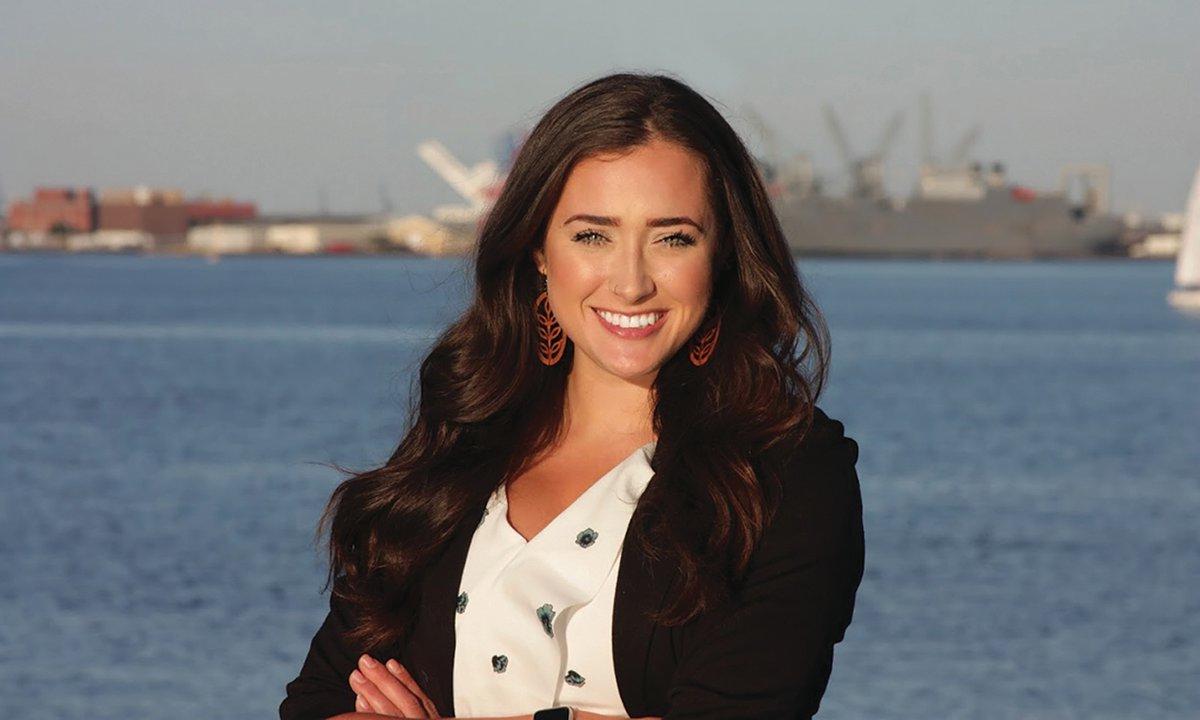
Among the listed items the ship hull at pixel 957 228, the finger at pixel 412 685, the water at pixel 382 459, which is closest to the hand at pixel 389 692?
the finger at pixel 412 685

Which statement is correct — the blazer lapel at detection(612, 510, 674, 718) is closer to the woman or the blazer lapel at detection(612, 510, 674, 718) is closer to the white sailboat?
the woman

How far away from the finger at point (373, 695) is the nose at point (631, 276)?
1.44ft

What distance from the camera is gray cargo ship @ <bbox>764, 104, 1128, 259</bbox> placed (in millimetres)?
90062

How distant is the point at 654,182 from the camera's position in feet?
5.84

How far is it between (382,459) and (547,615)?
944mm

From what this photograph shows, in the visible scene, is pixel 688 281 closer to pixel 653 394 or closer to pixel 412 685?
pixel 653 394

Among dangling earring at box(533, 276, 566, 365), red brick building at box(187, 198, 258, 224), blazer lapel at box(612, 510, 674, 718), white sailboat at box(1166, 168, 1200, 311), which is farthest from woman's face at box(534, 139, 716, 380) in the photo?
red brick building at box(187, 198, 258, 224)

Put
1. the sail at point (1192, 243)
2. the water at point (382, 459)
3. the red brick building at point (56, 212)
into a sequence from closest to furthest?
the water at point (382, 459) → the sail at point (1192, 243) → the red brick building at point (56, 212)

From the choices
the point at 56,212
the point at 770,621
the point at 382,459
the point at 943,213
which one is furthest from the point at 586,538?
the point at 56,212

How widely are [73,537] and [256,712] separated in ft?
22.0

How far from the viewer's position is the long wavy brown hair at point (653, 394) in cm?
175

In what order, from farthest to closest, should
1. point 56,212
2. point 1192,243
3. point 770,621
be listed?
point 56,212 < point 1192,243 < point 770,621

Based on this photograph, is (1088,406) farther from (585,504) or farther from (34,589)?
(585,504)

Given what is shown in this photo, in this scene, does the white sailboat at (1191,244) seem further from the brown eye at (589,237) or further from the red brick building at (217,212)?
the red brick building at (217,212)
